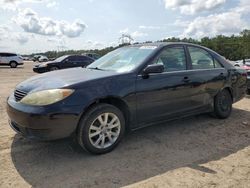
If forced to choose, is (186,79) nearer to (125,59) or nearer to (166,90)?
(166,90)

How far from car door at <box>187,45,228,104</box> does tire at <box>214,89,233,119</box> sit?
16cm

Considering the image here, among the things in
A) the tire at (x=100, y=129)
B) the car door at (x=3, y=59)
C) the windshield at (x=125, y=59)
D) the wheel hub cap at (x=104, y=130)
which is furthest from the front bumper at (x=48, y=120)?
the car door at (x=3, y=59)

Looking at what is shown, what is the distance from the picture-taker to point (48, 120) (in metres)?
3.51

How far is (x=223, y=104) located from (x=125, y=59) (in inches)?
97.1

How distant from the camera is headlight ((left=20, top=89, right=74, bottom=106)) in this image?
356cm

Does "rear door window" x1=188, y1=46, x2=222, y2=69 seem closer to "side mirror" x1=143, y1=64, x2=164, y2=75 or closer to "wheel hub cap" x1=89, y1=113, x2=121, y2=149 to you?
"side mirror" x1=143, y1=64, x2=164, y2=75

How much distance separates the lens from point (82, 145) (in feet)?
12.6

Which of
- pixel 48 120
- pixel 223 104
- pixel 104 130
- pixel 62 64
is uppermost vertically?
pixel 62 64

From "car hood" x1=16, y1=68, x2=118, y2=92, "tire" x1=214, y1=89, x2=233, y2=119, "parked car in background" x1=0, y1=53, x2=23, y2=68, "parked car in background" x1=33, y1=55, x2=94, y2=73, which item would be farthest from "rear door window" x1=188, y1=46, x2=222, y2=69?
"parked car in background" x1=0, y1=53, x2=23, y2=68

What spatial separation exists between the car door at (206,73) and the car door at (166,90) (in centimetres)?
24

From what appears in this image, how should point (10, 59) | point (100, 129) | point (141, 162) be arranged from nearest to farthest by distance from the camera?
point (141, 162)
point (100, 129)
point (10, 59)

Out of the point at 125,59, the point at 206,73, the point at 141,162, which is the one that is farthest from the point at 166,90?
the point at 141,162

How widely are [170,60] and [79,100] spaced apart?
1.95 meters

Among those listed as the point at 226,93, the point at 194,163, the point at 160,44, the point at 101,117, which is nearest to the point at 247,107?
the point at 226,93
